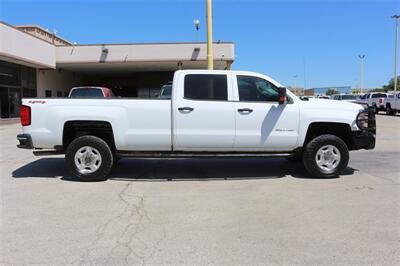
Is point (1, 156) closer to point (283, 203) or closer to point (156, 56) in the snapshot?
point (283, 203)

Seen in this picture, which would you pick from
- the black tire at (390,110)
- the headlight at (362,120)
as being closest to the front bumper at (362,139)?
the headlight at (362,120)

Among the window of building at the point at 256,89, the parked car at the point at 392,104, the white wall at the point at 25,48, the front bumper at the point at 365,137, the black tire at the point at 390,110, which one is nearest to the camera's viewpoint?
the window of building at the point at 256,89

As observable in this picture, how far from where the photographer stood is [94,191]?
6.82 m

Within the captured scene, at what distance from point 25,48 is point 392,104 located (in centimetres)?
2948

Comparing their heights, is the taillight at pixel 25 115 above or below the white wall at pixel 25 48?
below

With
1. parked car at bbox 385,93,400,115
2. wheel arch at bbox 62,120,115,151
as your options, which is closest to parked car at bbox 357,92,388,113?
parked car at bbox 385,93,400,115

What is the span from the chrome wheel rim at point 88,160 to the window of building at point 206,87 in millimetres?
2011

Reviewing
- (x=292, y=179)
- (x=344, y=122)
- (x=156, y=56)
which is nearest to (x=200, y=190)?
(x=292, y=179)

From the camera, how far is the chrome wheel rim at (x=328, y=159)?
772cm

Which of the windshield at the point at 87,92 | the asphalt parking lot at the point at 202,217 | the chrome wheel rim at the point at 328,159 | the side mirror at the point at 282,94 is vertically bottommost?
the asphalt parking lot at the point at 202,217

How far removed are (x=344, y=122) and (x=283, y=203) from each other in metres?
2.58

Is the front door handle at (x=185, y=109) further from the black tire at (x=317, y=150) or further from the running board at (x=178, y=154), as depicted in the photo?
the black tire at (x=317, y=150)

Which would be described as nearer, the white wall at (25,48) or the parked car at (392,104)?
the white wall at (25,48)

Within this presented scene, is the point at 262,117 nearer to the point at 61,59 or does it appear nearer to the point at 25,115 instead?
the point at 25,115
